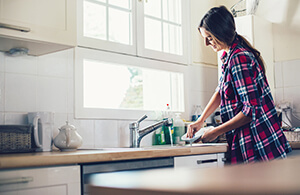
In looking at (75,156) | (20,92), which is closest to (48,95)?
(20,92)

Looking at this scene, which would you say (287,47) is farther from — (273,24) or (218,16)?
(218,16)

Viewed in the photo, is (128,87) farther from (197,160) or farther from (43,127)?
(43,127)

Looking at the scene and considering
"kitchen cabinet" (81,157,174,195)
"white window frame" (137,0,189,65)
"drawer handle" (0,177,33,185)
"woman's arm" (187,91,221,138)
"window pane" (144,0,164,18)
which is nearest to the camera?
"drawer handle" (0,177,33,185)

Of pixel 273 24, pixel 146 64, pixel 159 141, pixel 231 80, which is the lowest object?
pixel 159 141

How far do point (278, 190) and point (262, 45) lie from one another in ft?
10.7

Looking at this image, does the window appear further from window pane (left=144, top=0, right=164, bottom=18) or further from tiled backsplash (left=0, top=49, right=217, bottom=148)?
window pane (left=144, top=0, right=164, bottom=18)

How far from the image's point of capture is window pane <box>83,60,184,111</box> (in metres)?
3.27

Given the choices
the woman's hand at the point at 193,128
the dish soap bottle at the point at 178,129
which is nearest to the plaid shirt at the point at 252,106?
the woman's hand at the point at 193,128

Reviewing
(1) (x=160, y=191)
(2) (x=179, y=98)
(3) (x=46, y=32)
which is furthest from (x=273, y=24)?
(1) (x=160, y=191)

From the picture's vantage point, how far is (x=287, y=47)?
3.46 metres

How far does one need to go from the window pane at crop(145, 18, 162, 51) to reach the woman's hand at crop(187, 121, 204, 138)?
33.9 inches

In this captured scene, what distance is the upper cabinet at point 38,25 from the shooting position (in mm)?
1813

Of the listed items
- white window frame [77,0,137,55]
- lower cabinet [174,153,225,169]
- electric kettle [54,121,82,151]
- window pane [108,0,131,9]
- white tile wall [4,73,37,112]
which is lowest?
lower cabinet [174,153,225,169]

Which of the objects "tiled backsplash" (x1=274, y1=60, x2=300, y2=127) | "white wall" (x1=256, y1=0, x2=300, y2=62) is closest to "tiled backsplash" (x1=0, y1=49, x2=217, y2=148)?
"tiled backsplash" (x1=274, y1=60, x2=300, y2=127)
